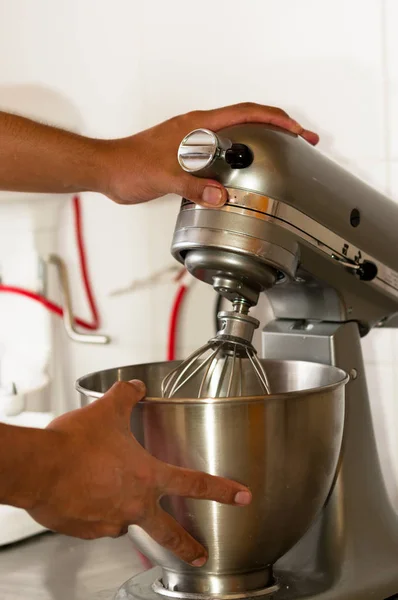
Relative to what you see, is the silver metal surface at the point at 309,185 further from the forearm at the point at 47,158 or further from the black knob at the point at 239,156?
the forearm at the point at 47,158

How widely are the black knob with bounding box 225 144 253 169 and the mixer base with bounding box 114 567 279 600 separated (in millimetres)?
314

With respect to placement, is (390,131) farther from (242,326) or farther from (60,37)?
(60,37)

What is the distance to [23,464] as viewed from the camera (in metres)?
0.52

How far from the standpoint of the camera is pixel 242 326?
0.65m

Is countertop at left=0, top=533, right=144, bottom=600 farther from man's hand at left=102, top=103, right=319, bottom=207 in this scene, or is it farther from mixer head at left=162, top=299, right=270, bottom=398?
man's hand at left=102, top=103, right=319, bottom=207

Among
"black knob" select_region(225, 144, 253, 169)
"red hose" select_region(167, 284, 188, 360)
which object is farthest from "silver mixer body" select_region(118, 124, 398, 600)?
"red hose" select_region(167, 284, 188, 360)

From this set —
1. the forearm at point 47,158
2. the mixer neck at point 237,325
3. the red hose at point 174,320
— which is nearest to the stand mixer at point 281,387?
the mixer neck at point 237,325

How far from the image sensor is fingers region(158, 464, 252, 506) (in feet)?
1.86

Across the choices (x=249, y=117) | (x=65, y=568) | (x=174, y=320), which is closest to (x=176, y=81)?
(x=174, y=320)

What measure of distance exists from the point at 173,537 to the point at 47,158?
376 mm

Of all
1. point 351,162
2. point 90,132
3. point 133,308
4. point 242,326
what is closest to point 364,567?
point 242,326

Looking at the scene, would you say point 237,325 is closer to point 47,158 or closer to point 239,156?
point 239,156

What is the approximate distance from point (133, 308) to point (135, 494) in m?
0.61

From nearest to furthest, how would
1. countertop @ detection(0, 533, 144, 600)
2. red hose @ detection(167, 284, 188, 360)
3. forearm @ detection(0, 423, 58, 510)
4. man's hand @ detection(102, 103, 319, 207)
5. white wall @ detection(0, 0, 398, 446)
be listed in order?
forearm @ detection(0, 423, 58, 510) → man's hand @ detection(102, 103, 319, 207) → countertop @ detection(0, 533, 144, 600) → white wall @ detection(0, 0, 398, 446) → red hose @ detection(167, 284, 188, 360)
